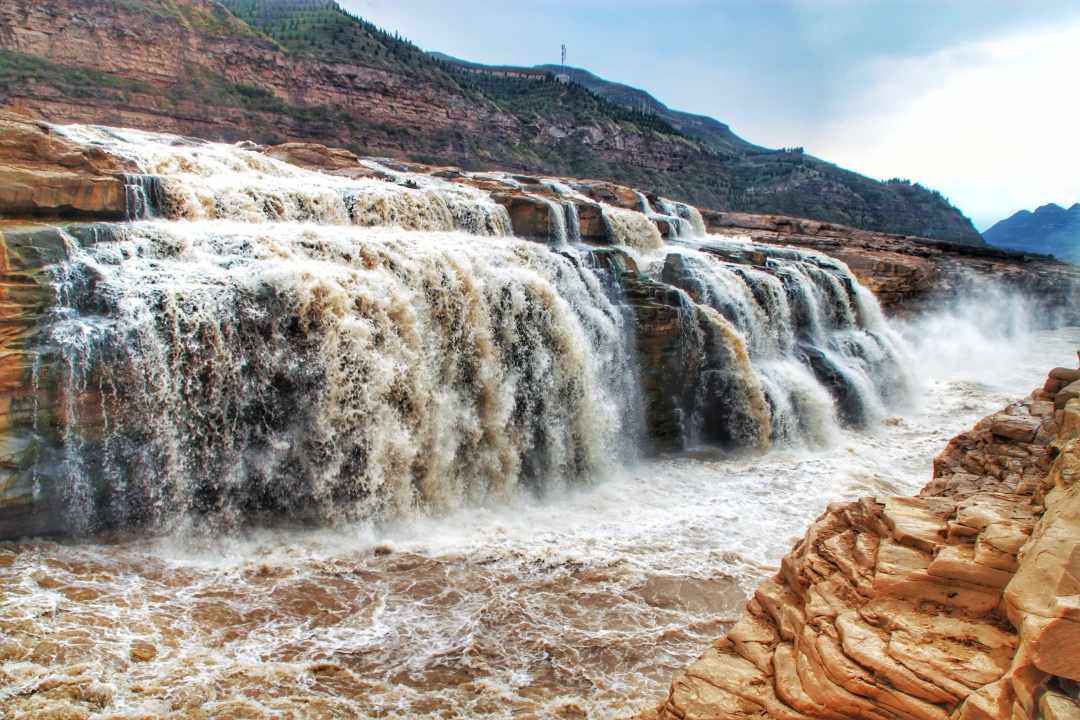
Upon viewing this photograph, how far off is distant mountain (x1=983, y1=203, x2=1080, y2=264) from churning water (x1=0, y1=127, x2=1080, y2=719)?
51963mm

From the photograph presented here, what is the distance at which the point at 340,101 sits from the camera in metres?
37.7

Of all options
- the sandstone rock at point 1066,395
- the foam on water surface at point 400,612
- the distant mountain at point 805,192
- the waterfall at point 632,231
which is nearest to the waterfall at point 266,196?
the waterfall at point 632,231

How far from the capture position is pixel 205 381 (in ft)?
25.5

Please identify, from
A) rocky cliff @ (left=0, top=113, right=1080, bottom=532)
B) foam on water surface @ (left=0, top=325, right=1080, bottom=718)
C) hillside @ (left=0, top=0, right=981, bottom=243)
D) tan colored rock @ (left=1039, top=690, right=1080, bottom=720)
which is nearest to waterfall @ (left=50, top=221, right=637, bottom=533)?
rocky cliff @ (left=0, top=113, right=1080, bottom=532)

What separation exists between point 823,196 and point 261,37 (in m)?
47.7

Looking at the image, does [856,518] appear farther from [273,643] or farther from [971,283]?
[971,283]

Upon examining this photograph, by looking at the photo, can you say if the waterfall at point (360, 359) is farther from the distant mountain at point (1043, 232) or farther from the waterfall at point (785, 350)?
the distant mountain at point (1043, 232)

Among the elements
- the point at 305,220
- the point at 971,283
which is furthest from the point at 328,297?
the point at 971,283

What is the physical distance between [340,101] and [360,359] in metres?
34.4

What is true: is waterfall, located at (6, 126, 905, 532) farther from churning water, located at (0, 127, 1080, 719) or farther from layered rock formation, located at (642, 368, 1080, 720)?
layered rock formation, located at (642, 368, 1080, 720)

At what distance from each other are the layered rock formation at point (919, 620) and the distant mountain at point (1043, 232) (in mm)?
57242

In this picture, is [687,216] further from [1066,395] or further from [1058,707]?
[1058,707]

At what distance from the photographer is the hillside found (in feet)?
94.9

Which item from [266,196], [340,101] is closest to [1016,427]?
[266,196]
